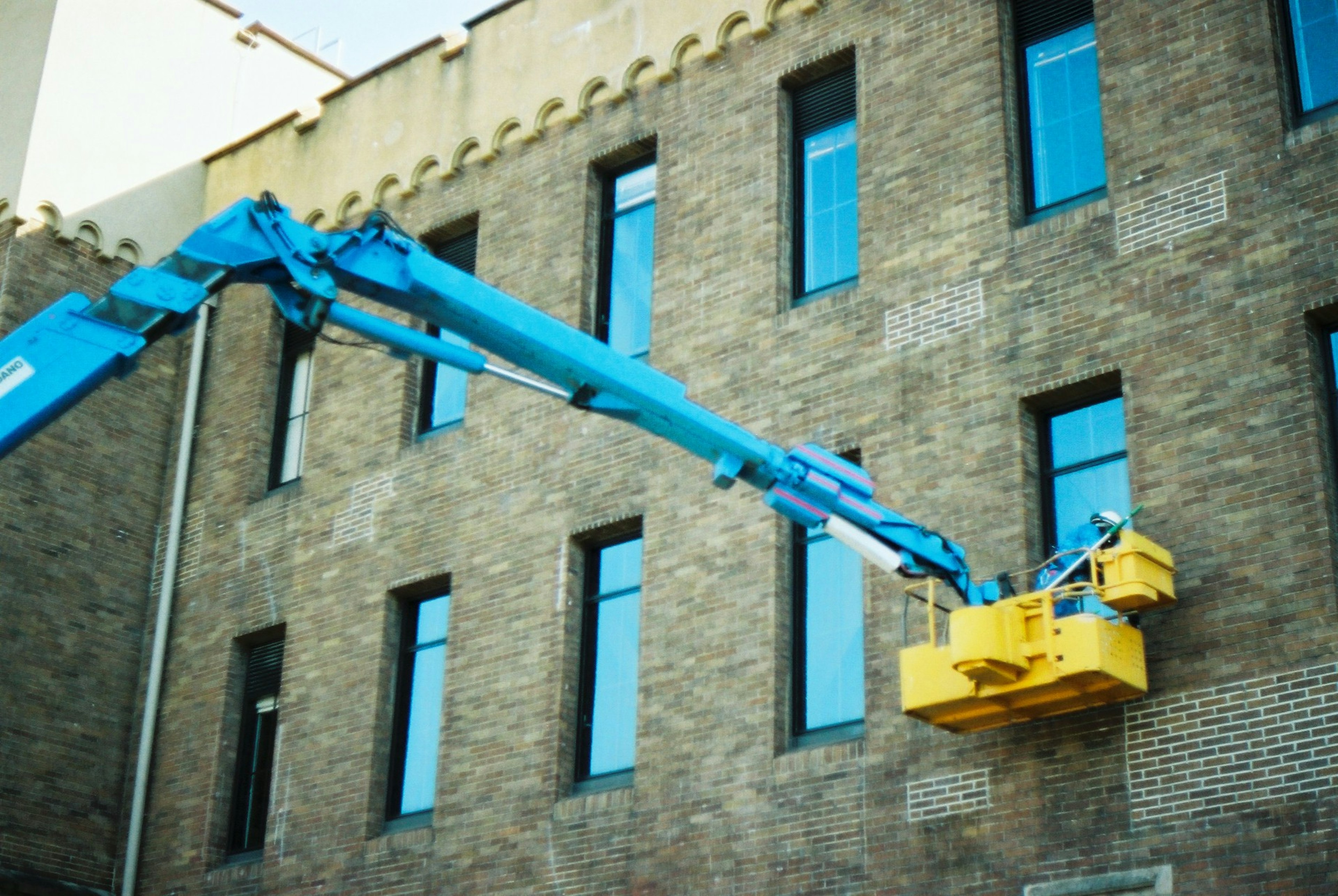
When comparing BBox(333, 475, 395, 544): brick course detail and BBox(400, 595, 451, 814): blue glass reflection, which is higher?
BBox(333, 475, 395, 544): brick course detail

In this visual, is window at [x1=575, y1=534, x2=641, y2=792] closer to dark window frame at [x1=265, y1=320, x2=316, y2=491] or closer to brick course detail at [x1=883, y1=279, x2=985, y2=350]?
brick course detail at [x1=883, y1=279, x2=985, y2=350]

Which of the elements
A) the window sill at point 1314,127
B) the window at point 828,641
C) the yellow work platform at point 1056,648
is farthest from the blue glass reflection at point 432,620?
the window sill at point 1314,127

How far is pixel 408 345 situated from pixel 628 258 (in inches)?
258

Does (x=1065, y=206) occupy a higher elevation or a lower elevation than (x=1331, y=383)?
higher

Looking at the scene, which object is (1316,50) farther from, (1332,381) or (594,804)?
(594,804)

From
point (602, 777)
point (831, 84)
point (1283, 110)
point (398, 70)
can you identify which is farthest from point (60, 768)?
point (1283, 110)

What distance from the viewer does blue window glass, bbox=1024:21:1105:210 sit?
16.0 metres

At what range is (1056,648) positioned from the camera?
1293 cm

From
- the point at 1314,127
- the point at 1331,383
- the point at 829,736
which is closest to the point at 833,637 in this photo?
the point at 829,736

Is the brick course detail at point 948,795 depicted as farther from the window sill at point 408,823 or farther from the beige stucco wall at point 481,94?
the beige stucco wall at point 481,94

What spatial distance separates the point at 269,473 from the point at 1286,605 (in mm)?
12189

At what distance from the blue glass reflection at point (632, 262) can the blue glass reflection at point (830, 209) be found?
174 centimetres

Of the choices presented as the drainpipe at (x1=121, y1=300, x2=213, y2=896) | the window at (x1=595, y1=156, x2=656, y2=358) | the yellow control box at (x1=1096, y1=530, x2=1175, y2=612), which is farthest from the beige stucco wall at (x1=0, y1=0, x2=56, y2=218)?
the yellow control box at (x1=1096, y1=530, x2=1175, y2=612)

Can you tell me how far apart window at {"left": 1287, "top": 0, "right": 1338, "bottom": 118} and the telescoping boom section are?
4.58 m
